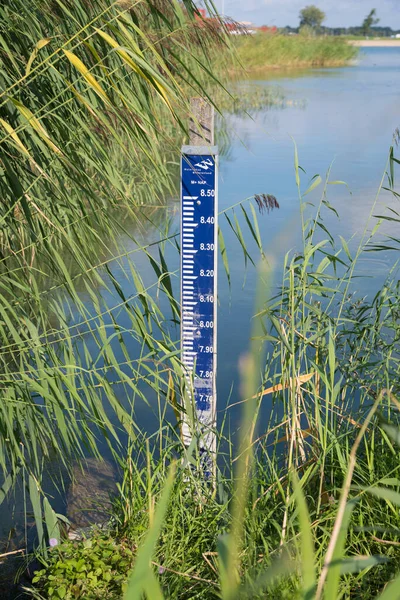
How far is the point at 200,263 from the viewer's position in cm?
202

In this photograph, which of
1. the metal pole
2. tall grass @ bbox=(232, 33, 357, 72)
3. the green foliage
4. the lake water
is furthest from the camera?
tall grass @ bbox=(232, 33, 357, 72)

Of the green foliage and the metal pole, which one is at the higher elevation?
the metal pole

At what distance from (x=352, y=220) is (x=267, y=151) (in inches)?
143

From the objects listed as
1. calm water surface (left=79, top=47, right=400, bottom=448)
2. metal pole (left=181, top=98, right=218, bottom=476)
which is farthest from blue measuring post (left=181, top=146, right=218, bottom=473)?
calm water surface (left=79, top=47, right=400, bottom=448)

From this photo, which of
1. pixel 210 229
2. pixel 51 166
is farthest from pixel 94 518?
pixel 51 166

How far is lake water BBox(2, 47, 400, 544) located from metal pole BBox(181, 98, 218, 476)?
2.9 inches

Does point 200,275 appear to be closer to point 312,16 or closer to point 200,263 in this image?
point 200,263

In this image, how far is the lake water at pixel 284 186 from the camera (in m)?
2.37

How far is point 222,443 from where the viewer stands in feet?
8.18

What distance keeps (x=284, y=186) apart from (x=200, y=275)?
15.4 ft

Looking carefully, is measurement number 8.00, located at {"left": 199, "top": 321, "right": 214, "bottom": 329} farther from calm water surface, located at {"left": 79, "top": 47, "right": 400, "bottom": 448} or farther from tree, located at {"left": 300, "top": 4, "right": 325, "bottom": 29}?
tree, located at {"left": 300, "top": 4, "right": 325, "bottom": 29}

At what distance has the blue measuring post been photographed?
78.2 inches

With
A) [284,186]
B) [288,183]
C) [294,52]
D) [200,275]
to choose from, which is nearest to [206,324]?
[200,275]

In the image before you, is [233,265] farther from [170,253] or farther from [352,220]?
[352,220]
